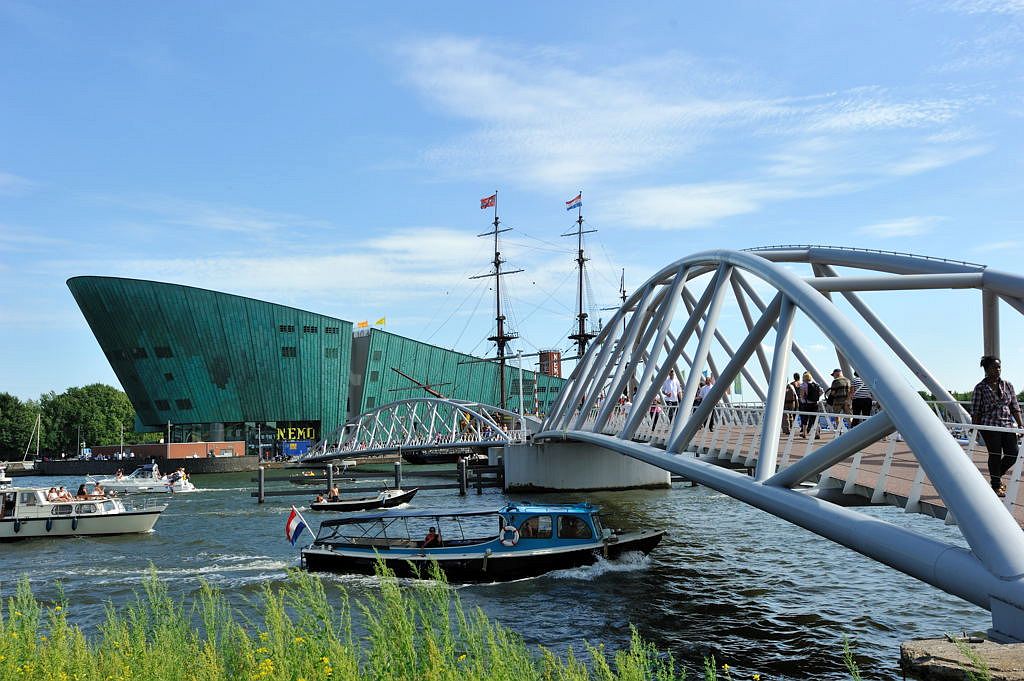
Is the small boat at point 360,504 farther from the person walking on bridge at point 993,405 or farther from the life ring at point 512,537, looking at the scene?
the person walking on bridge at point 993,405

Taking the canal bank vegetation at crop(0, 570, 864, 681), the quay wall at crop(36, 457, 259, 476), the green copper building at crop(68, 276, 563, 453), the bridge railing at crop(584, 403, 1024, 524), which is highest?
the green copper building at crop(68, 276, 563, 453)

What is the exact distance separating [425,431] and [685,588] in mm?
73341

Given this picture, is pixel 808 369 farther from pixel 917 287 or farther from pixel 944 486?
pixel 944 486

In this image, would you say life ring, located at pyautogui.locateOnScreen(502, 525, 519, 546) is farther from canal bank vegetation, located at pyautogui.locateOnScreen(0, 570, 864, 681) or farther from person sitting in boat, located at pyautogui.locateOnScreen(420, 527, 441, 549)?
canal bank vegetation, located at pyautogui.locateOnScreen(0, 570, 864, 681)

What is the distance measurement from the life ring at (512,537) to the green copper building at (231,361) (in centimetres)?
7260

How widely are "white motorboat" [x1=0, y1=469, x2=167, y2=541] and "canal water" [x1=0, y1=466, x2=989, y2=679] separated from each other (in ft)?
1.67

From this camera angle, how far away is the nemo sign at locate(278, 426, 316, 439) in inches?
4021

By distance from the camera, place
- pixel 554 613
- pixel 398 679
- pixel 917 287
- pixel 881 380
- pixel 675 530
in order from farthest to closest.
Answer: pixel 675 530 → pixel 554 613 → pixel 917 287 → pixel 881 380 → pixel 398 679


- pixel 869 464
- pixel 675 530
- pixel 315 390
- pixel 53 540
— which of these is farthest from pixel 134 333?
pixel 869 464

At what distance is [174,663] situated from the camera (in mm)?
9203

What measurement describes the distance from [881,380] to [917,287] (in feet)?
19.2

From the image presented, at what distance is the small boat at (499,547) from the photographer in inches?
972

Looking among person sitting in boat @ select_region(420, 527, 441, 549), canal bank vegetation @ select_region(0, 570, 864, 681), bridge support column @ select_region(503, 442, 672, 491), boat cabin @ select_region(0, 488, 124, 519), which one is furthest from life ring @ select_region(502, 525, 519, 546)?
bridge support column @ select_region(503, 442, 672, 491)

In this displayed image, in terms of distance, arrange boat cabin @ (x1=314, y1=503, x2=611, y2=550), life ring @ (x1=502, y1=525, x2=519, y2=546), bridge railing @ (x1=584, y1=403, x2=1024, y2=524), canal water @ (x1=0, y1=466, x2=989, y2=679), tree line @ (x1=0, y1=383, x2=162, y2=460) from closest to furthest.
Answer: bridge railing @ (x1=584, y1=403, x2=1024, y2=524) → canal water @ (x1=0, y1=466, x2=989, y2=679) → life ring @ (x1=502, y1=525, x2=519, y2=546) → boat cabin @ (x1=314, y1=503, x2=611, y2=550) → tree line @ (x1=0, y1=383, x2=162, y2=460)
